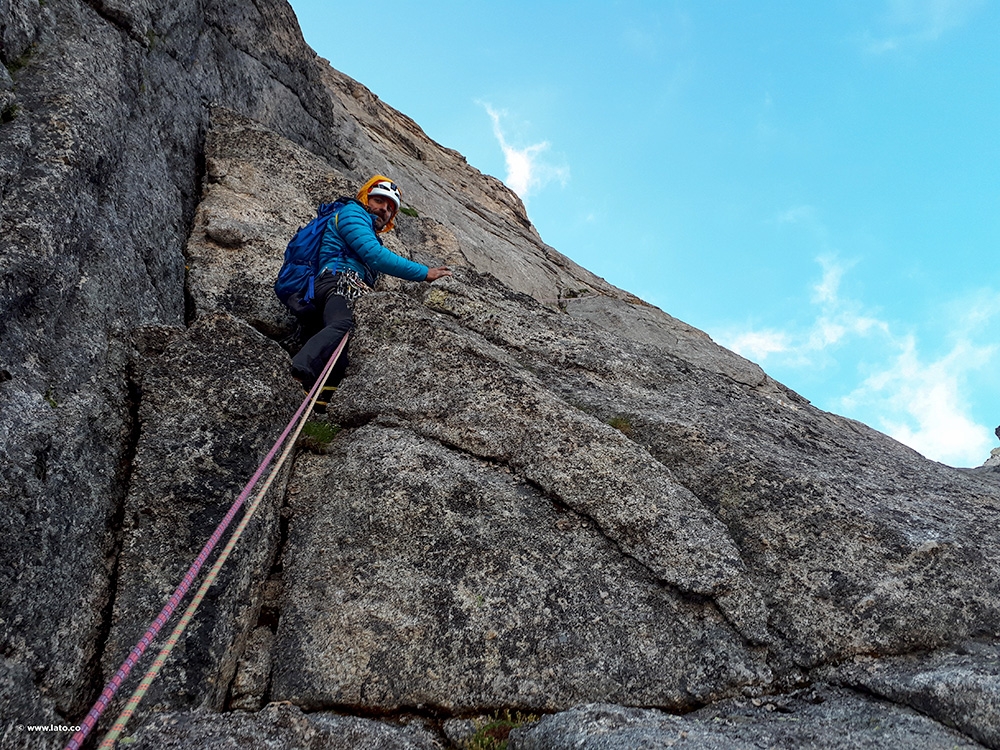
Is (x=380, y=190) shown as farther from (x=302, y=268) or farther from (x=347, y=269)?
(x=302, y=268)

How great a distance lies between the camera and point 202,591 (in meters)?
4.24

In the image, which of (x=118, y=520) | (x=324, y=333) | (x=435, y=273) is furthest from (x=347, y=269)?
(x=118, y=520)

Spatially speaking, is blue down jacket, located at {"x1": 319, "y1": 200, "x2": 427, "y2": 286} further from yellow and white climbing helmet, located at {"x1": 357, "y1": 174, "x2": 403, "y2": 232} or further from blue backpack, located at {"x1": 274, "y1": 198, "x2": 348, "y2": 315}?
yellow and white climbing helmet, located at {"x1": 357, "y1": 174, "x2": 403, "y2": 232}

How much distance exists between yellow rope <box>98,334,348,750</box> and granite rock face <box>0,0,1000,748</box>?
241mm

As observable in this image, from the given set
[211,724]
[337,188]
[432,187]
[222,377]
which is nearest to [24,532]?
[211,724]

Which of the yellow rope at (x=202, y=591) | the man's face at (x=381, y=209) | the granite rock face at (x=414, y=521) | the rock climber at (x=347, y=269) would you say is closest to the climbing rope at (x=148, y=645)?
the yellow rope at (x=202, y=591)

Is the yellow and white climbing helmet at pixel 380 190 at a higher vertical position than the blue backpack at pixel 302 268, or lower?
higher

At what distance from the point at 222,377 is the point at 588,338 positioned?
510 cm

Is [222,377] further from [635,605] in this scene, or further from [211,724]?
[635,605]

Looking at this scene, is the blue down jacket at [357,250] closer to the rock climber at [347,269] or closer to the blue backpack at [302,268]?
the rock climber at [347,269]

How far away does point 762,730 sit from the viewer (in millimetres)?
4457

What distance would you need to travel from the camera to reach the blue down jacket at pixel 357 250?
358 inches

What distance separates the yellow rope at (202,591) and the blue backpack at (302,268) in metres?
1.07

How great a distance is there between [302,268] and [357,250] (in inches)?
31.3
